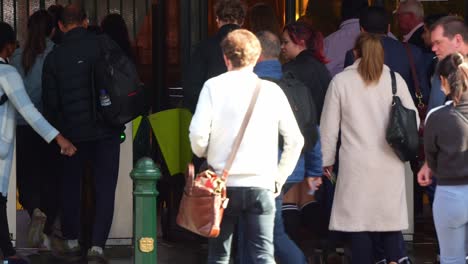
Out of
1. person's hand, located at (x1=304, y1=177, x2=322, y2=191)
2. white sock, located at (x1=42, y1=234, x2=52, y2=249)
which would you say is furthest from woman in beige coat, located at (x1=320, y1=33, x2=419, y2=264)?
white sock, located at (x1=42, y1=234, x2=52, y2=249)

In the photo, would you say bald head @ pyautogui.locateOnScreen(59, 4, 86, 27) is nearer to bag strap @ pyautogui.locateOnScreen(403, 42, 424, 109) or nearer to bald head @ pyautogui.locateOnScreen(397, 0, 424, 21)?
bag strap @ pyautogui.locateOnScreen(403, 42, 424, 109)

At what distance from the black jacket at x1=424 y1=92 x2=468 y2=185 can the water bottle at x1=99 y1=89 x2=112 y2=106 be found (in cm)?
276

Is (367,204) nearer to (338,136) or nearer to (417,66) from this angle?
(338,136)

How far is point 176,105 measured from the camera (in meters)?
10.8

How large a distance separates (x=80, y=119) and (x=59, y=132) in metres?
0.18

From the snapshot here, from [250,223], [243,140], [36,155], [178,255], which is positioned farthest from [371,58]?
[36,155]

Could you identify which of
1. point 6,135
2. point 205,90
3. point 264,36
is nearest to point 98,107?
point 6,135

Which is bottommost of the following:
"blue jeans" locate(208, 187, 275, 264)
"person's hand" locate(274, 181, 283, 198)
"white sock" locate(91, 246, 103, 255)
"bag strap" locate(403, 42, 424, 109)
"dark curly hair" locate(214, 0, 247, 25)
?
"white sock" locate(91, 246, 103, 255)

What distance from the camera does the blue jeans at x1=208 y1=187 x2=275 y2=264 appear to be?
693 cm

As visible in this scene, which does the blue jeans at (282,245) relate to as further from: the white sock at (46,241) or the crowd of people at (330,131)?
the white sock at (46,241)

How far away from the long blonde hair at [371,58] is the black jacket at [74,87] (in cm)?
197

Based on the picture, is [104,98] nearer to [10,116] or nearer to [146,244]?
[10,116]

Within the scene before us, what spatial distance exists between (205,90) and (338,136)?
1.76m

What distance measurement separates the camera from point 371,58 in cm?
828
